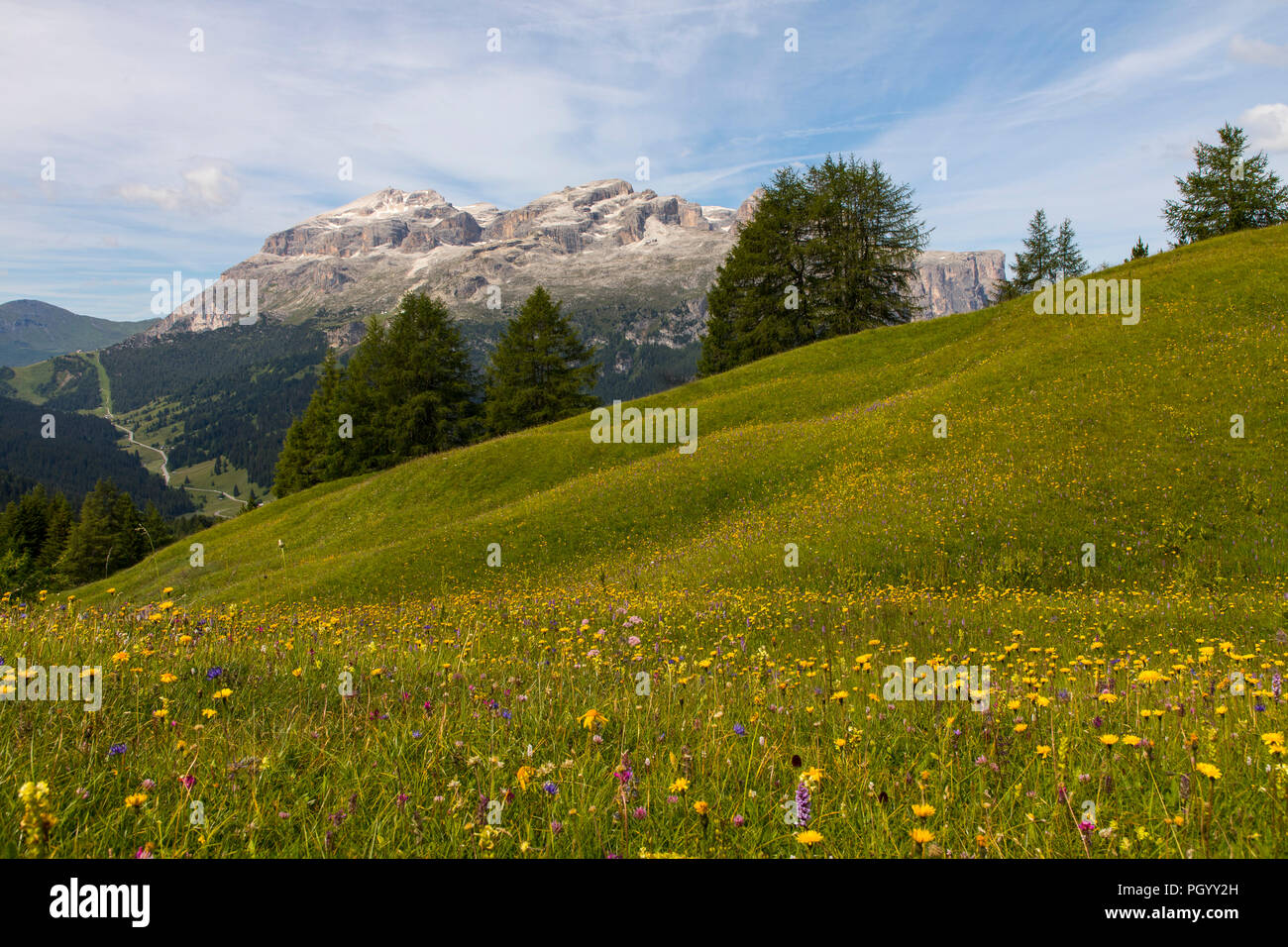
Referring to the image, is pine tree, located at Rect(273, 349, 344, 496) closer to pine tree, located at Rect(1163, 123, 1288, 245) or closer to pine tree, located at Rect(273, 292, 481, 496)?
pine tree, located at Rect(273, 292, 481, 496)

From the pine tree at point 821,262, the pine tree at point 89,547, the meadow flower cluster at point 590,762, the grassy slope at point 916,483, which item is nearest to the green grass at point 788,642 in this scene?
the meadow flower cluster at point 590,762

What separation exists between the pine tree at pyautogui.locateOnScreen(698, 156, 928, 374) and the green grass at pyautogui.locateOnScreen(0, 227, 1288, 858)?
79.5ft

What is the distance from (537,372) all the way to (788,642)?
2133 inches

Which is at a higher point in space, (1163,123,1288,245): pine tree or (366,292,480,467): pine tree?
(1163,123,1288,245): pine tree

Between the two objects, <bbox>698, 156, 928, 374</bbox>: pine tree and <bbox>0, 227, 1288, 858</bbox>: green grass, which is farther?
<bbox>698, 156, 928, 374</bbox>: pine tree

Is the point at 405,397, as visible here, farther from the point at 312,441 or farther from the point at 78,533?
the point at 78,533

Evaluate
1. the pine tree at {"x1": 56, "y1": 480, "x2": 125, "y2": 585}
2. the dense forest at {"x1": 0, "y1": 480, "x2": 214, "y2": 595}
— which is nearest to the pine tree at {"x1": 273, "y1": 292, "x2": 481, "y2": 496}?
the dense forest at {"x1": 0, "y1": 480, "x2": 214, "y2": 595}

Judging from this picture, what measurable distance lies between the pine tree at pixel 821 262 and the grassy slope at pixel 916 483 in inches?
750

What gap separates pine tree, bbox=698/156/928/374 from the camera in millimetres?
56719

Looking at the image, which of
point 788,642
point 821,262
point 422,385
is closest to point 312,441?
point 422,385

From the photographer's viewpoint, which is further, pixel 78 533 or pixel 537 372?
pixel 78 533

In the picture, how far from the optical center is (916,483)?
66.4ft
